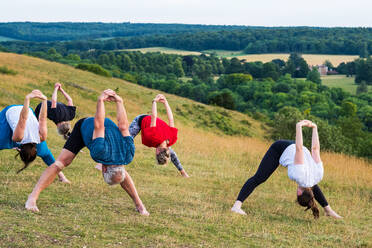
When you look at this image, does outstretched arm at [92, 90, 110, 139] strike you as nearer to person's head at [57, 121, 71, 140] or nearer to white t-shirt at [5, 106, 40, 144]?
white t-shirt at [5, 106, 40, 144]

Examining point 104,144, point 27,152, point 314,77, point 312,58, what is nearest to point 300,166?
point 104,144

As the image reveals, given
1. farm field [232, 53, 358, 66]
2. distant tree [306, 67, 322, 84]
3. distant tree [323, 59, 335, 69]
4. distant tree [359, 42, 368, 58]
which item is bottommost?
distant tree [306, 67, 322, 84]

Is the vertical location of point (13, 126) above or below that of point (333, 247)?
above

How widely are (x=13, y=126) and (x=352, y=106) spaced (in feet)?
302

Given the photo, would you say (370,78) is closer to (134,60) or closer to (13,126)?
(134,60)

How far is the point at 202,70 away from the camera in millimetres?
141750

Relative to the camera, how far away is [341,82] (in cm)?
14900

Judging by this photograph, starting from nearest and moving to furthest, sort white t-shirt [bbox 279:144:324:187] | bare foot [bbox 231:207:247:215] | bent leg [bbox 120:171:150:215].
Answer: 1. bent leg [bbox 120:171:150:215]
2. white t-shirt [bbox 279:144:324:187]
3. bare foot [bbox 231:207:247:215]

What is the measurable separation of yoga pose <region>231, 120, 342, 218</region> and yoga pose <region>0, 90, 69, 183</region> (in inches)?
134

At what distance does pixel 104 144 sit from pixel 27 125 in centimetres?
177

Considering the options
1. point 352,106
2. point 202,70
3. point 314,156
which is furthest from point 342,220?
point 202,70

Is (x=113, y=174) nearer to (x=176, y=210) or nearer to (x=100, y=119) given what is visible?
(x=100, y=119)

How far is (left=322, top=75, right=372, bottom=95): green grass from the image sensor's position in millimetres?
138375

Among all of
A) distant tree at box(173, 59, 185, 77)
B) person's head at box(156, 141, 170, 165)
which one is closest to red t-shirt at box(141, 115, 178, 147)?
person's head at box(156, 141, 170, 165)
